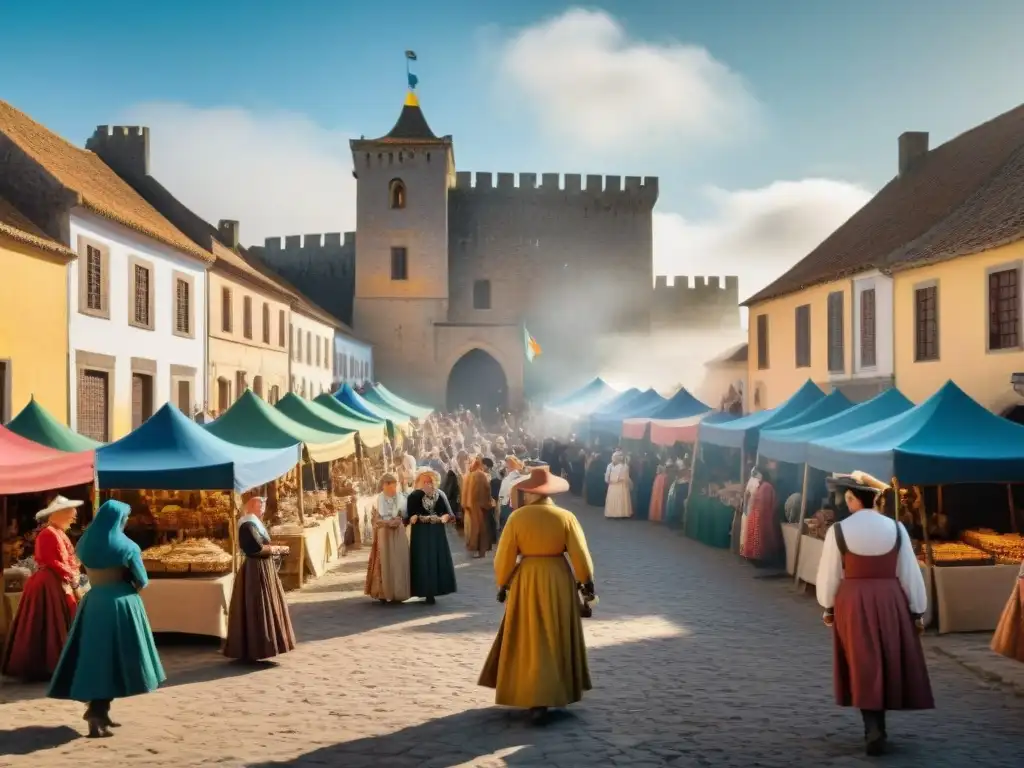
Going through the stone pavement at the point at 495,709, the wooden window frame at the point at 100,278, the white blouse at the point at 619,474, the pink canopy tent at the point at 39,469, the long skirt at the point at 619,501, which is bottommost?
the stone pavement at the point at 495,709

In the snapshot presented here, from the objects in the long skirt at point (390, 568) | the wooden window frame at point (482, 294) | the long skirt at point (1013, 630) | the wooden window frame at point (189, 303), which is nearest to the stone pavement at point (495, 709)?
the long skirt at point (1013, 630)

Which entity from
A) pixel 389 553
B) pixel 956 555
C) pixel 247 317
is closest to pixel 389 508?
pixel 389 553

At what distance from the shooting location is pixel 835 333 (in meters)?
25.1

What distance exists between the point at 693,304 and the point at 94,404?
40.4 metres

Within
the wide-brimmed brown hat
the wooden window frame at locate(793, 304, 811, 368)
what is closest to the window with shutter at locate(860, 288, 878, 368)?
the wooden window frame at locate(793, 304, 811, 368)

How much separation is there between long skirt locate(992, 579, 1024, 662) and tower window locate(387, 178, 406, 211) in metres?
43.2

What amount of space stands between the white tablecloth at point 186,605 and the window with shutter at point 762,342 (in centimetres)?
2291

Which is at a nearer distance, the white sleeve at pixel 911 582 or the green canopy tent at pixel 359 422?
the white sleeve at pixel 911 582

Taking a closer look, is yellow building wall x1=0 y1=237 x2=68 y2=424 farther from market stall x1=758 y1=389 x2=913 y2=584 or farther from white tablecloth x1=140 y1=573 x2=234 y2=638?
market stall x1=758 y1=389 x2=913 y2=584

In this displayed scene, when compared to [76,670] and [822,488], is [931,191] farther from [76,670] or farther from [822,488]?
[76,670]

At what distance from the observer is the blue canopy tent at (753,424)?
16484 millimetres

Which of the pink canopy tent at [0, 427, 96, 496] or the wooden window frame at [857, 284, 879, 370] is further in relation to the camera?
the wooden window frame at [857, 284, 879, 370]

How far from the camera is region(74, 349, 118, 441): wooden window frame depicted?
19.8 m

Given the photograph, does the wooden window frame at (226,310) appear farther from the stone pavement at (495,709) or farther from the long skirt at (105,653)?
the long skirt at (105,653)
